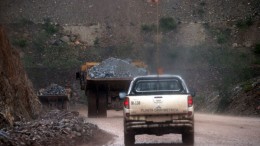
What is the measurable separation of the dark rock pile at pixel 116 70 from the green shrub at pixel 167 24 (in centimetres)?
4782

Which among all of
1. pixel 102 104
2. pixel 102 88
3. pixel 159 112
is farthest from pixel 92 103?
pixel 159 112

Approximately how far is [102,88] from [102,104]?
0.94m

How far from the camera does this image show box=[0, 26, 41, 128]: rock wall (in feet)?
65.5

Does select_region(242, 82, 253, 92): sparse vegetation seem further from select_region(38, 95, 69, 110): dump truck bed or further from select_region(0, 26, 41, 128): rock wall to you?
select_region(0, 26, 41, 128): rock wall

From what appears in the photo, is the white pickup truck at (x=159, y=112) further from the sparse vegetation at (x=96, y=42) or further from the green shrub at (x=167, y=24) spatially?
the green shrub at (x=167, y=24)

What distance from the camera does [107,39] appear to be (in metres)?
77.8

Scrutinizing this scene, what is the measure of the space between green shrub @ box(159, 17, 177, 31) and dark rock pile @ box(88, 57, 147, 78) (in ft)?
157

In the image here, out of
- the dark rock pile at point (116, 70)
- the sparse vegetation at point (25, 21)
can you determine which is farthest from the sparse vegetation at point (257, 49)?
the dark rock pile at point (116, 70)

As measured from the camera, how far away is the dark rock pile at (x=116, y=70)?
31734 millimetres

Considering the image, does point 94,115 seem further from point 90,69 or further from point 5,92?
point 5,92

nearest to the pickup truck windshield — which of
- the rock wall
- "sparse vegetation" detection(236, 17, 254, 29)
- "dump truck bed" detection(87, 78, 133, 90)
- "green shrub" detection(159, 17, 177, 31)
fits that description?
the rock wall

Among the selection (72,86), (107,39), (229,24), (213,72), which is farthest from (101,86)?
(229,24)

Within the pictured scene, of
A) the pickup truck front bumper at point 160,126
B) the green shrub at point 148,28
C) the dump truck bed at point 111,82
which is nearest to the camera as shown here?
the pickup truck front bumper at point 160,126

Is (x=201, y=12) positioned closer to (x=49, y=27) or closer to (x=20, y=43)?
(x=49, y=27)
